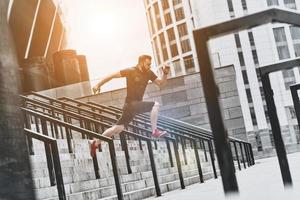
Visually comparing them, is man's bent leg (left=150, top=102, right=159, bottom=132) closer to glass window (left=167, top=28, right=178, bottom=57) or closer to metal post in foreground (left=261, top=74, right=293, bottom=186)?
metal post in foreground (left=261, top=74, right=293, bottom=186)

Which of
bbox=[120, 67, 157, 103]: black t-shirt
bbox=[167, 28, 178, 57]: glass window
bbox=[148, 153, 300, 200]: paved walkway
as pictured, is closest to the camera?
bbox=[148, 153, 300, 200]: paved walkway

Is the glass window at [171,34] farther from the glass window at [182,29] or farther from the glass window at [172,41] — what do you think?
the glass window at [182,29]

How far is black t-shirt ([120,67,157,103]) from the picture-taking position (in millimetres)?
5809

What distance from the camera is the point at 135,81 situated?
5.87 m

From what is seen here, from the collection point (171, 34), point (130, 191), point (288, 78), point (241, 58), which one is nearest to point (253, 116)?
point (288, 78)

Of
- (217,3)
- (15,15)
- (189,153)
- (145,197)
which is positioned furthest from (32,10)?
(217,3)

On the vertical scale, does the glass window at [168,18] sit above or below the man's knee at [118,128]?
above

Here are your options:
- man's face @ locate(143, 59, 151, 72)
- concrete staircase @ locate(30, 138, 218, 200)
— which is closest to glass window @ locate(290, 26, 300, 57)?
concrete staircase @ locate(30, 138, 218, 200)

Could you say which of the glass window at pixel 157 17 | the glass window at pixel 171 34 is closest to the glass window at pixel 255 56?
the glass window at pixel 171 34

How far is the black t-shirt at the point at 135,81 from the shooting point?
5809mm

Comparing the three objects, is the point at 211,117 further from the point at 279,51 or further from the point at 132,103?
the point at 279,51

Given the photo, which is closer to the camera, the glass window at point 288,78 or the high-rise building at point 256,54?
the high-rise building at point 256,54

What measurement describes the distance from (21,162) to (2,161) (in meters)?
0.27

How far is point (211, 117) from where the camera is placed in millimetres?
1253
